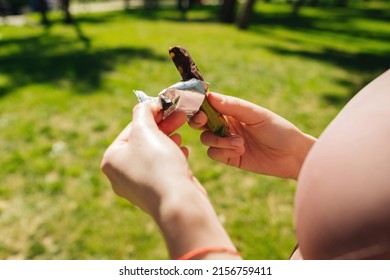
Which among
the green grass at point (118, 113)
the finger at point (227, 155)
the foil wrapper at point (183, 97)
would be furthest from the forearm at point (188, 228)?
the green grass at point (118, 113)

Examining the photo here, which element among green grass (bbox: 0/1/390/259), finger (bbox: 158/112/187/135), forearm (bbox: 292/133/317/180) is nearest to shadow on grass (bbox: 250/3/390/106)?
green grass (bbox: 0/1/390/259)

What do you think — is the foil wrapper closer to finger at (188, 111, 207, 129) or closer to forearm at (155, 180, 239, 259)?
finger at (188, 111, 207, 129)

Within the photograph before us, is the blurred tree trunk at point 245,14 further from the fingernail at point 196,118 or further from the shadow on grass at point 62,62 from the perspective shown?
the fingernail at point 196,118

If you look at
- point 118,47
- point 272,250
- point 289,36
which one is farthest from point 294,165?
point 289,36

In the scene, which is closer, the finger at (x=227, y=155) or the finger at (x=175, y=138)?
the finger at (x=175, y=138)

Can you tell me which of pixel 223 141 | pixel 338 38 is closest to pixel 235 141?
pixel 223 141

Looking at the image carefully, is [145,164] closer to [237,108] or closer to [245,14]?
[237,108]
